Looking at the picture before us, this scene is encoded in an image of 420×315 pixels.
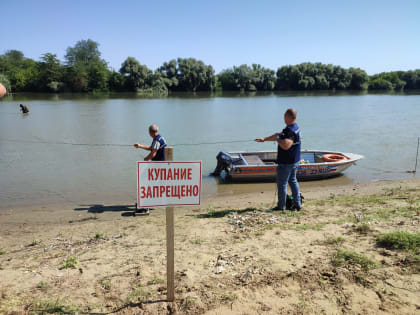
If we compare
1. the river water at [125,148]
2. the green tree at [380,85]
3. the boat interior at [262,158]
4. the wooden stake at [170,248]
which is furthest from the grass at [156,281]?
the green tree at [380,85]

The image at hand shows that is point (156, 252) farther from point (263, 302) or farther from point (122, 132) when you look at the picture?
point (122, 132)

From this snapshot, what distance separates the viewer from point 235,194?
1197 centimetres

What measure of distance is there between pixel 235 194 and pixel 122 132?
1890 cm

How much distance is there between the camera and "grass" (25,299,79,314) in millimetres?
3441

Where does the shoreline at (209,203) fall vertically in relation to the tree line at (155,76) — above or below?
below

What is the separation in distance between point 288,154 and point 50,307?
5.05 metres

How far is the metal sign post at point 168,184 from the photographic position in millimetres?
3180

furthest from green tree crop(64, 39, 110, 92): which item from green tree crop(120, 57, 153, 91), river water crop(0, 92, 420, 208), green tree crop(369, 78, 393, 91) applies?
green tree crop(369, 78, 393, 91)

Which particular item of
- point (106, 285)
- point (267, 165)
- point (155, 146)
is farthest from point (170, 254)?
point (267, 165)

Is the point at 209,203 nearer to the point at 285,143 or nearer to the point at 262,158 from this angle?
the point at 285,143

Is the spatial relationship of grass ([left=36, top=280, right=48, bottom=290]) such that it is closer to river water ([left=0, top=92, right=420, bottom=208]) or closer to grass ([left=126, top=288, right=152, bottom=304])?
grass ([left=126, top=288, right=152, bottom=304])

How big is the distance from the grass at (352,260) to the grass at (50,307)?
11.1 ft

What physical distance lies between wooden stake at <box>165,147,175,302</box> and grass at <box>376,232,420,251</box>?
3.27 m

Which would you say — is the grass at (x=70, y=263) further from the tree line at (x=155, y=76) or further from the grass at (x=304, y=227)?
the tree line at (x=155, y=76)
